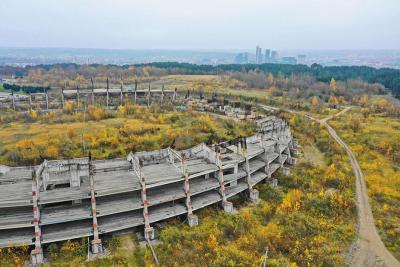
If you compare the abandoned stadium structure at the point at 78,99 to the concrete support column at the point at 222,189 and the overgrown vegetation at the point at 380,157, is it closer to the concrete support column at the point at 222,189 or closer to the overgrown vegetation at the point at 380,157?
the concrete support column at the point at 222,189

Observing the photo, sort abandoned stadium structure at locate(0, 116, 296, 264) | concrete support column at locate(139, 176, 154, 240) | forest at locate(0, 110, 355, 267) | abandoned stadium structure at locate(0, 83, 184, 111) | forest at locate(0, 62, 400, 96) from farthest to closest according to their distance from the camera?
forest at locate(0, 62, 400, 96)
abandoned stadium structure at locate(0, 83, 184, 111)
concrete support column at locate(139, 176, 154, 240)
abandoned stadium structure at locate(0, 116, 296, 264)
forest at locate(0, 110, 355, 267)

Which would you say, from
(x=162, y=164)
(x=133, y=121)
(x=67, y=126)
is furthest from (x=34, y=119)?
(x=162, y=164)

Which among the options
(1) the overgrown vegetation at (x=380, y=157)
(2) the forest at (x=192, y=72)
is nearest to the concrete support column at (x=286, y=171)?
(1) the overgrown vegetation at (x=380, y=157)

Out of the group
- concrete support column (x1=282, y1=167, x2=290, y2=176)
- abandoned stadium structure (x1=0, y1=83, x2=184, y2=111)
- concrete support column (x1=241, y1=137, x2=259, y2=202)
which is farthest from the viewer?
abandoned stadium structure (x1=0, y1=83, x2=184, y2=111)

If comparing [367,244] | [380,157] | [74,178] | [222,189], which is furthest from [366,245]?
[380,157]

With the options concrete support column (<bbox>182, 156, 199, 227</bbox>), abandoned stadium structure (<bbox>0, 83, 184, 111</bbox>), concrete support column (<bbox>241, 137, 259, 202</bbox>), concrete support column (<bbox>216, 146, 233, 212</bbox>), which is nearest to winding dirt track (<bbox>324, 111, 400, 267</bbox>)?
concrete support column (<bbox>241, 137, 259, 202</bbox>)

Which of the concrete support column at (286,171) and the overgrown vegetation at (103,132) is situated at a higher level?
the overgrown vegetation at (103,132)

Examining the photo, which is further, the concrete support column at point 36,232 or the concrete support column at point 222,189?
the concrete support column at point 222,189

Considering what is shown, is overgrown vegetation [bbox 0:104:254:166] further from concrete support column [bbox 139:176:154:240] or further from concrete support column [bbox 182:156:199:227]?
concrete support column [bbox 139:176:154:240]

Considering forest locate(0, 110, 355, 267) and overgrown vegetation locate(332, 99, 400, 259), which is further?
overgrown vegetation locate(332, 99, 400, 259)
